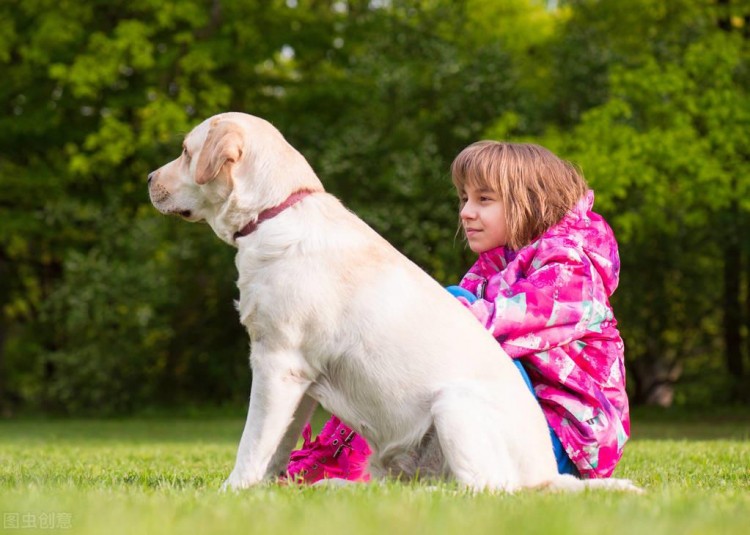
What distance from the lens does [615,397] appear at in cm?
497

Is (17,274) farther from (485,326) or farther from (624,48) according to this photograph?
(485,326)

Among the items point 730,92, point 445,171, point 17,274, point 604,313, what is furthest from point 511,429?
point 17,274

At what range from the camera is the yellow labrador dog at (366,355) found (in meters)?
4.21

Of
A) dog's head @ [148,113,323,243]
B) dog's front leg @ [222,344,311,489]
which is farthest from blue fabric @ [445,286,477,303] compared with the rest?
dog's front leg @ [222,344,311,489]

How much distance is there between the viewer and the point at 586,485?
4203mm

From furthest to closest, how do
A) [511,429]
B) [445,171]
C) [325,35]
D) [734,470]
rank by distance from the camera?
[325,35] < [445,171] < [734,470] < [511,429]

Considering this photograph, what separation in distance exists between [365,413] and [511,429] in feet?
2.08

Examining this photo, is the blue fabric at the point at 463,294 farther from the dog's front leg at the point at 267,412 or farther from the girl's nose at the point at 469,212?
the dog's front leg at the point at 267,412

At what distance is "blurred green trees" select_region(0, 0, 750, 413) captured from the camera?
18.3m

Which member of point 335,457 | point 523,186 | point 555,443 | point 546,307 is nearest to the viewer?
point 546,307

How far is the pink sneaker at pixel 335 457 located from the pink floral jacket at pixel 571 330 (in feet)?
3.23

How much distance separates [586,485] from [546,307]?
0.86 meters

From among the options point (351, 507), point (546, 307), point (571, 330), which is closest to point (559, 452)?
point (571, 330)

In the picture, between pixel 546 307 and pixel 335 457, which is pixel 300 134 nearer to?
pixel 335 457
